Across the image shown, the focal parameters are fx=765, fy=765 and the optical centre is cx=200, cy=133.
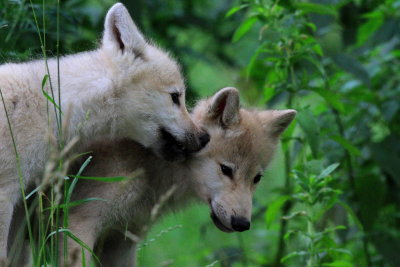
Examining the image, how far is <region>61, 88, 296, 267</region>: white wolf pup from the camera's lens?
5.05m

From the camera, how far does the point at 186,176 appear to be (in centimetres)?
538

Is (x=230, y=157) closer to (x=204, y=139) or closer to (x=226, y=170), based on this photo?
(x=226, y=170)

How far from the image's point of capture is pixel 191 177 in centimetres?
534

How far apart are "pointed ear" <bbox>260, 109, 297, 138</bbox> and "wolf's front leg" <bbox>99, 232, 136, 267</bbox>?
50.7 inches

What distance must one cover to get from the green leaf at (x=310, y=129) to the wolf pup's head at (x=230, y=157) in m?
0.09

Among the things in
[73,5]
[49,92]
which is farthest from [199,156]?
[73,5]

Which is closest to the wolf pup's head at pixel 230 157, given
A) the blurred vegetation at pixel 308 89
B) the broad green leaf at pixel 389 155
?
the blurred vegetation at pixel 308 89

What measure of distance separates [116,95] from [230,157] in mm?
907

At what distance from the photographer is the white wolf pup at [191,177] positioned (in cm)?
505

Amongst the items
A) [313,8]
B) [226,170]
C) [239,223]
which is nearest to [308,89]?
[313,8]

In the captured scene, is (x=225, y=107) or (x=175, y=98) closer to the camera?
(x=175, y=98)

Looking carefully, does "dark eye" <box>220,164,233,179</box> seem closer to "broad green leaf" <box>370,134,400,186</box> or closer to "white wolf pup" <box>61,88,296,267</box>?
"white wolf pup" <box>61,88,296,267</box>

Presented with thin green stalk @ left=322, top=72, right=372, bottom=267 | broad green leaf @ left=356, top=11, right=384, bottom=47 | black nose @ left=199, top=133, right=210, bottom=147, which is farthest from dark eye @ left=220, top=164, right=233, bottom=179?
broad green leaf @ left=356, top=11, right=384, bottom=47

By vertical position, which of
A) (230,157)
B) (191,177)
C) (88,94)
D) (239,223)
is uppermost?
(88,94)
